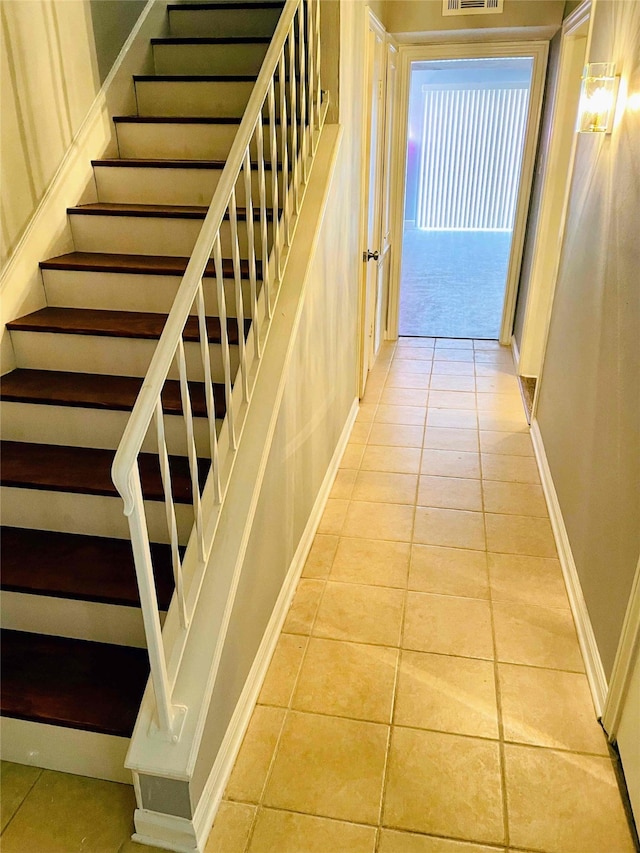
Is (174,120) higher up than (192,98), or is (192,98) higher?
(192,98)

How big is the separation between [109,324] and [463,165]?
33.6 ft

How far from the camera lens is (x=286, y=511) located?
2.22 metres

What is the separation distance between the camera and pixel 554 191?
3934 mm

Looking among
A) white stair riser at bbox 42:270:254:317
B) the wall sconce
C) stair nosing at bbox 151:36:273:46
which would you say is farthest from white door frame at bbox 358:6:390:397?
white stair riser at bbox 42:270:254:317

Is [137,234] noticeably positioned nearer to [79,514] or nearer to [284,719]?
[79,514]

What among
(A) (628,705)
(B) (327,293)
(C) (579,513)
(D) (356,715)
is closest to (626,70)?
(B) (327,293)

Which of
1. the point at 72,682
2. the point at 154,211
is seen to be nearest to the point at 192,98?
the point at 154,211

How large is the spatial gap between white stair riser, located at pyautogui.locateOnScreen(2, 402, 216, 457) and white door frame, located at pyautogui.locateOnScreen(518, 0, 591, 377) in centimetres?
220

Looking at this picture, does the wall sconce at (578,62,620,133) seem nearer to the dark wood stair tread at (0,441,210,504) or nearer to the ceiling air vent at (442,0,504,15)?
the ceiling air vent at (442,0,504,15)

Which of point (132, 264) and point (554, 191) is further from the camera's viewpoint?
point (554, 191)

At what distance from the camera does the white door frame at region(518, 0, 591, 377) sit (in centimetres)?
338

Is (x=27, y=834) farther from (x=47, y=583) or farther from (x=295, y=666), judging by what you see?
(x=295, y=666)

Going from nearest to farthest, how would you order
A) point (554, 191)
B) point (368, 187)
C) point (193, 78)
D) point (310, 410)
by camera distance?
1. point (310, 410)
2. point (193, 78)
3. point (368, 187)
4. point (554, 191)

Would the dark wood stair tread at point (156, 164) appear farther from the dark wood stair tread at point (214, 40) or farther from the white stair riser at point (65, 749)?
the white stair riser at point (65, 749)
